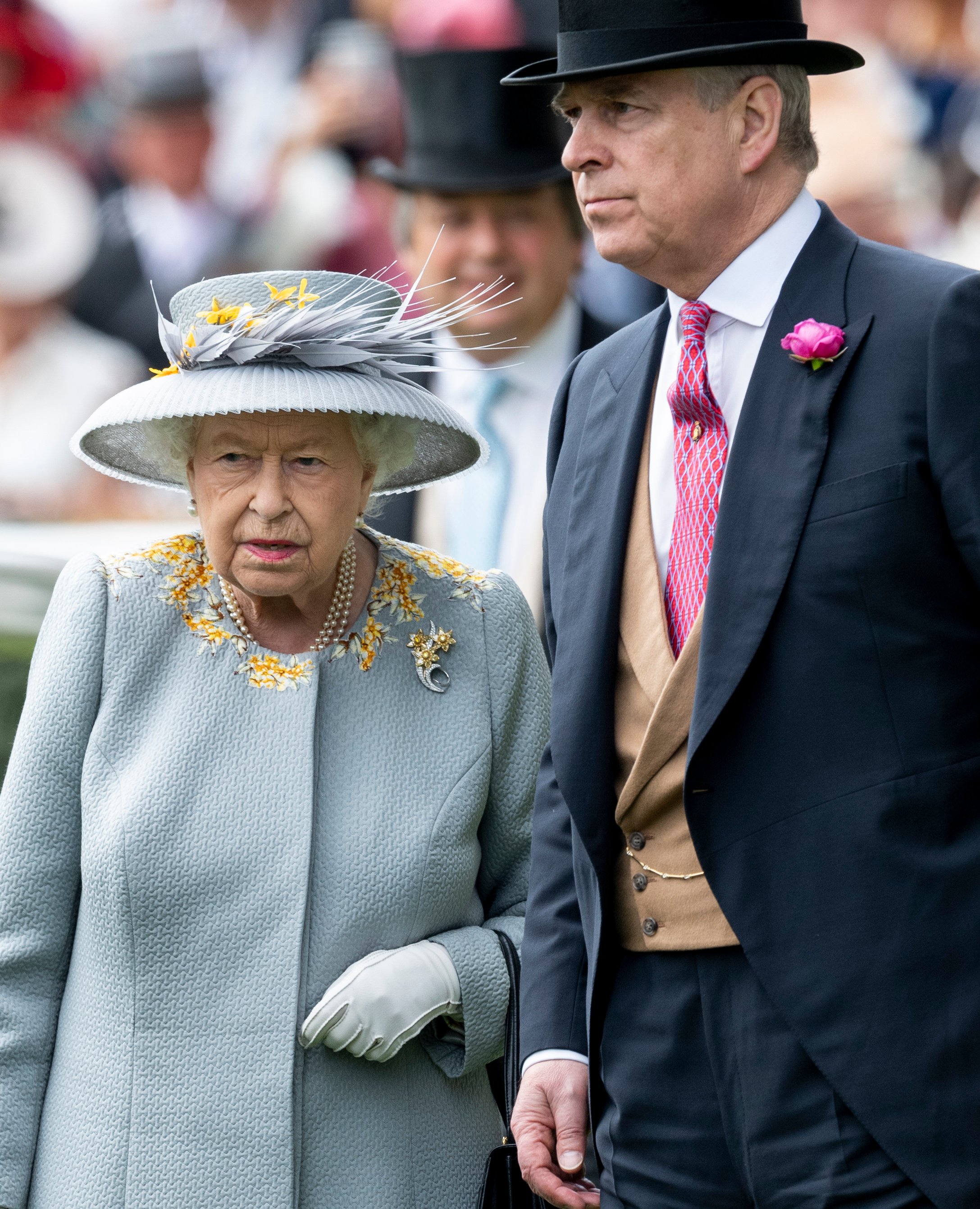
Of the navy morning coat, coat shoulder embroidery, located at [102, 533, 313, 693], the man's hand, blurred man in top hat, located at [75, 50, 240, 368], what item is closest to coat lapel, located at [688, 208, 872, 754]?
the navy morning coat

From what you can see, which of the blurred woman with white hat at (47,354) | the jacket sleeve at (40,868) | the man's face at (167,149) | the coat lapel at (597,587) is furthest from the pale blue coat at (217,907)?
the man's face at (167,149)

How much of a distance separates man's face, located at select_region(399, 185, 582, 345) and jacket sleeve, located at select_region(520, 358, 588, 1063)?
2641mm

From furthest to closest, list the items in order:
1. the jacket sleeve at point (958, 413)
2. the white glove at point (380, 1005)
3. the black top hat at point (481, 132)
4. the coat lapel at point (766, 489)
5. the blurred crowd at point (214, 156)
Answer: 1. the blurred crowd at point (214, 156)
2. the black top hat at point (481, 132)
3. the white glove at point (380, 1005)
4. the coat lapel at point (766, 489)
5. the jacket sleeve at point (958, 413)

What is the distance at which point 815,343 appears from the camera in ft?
6.79

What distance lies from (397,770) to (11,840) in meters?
0.59

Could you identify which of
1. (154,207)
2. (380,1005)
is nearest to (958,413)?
(380,1005)

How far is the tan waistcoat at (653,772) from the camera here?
6.94 ft

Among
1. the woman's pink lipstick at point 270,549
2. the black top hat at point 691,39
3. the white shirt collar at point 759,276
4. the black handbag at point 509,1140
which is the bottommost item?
the black handbag at point 509,1140

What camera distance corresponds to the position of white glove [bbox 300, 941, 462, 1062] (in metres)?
2.45

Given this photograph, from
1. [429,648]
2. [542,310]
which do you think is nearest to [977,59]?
[542,310]

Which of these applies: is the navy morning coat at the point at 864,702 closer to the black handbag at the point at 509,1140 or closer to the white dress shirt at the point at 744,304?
the white dress shirt at the point at 744,304

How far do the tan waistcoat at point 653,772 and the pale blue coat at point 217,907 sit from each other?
0.47 metres

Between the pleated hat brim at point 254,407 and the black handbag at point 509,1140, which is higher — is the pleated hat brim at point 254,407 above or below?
above

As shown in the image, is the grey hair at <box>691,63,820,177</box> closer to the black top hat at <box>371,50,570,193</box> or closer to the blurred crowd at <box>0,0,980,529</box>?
the black top hat at <box>371,50,570,193</box>
